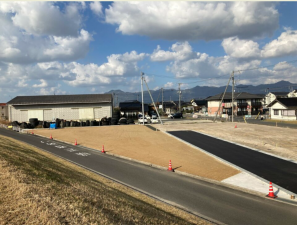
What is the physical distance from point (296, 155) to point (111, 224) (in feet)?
54.0

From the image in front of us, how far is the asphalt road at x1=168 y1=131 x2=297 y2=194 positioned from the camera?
462 inches

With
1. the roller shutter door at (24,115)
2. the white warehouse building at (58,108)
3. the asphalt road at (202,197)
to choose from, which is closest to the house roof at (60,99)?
the white warehouse building at (58,108)

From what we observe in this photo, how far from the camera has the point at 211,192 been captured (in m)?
10.1

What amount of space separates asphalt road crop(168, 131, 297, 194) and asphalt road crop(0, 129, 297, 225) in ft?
8.36

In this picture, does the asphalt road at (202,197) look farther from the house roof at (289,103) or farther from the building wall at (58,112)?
the house roof at (289,103)

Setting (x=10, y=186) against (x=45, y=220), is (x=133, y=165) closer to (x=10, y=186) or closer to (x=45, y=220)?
(x=10, y=186)

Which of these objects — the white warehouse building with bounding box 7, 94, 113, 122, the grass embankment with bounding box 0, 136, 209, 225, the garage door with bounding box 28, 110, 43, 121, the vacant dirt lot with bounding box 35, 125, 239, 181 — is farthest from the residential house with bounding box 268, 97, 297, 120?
the grass embankment with bounding box 0, 136, 209, 225

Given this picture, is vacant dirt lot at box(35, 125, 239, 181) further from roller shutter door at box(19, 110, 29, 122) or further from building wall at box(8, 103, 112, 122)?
roller shutter door at box(19, 110, 29, 122)

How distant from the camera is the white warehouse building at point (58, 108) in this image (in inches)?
1823

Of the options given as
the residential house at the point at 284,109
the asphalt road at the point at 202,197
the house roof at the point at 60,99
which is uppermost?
the house roof at the point at 60,99

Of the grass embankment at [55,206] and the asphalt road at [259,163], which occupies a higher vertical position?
the grass embankment at [55,206]

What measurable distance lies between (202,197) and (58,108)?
140 ft

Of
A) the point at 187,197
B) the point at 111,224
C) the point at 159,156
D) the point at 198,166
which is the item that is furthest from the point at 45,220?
the point at 159,156

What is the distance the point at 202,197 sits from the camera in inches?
370
